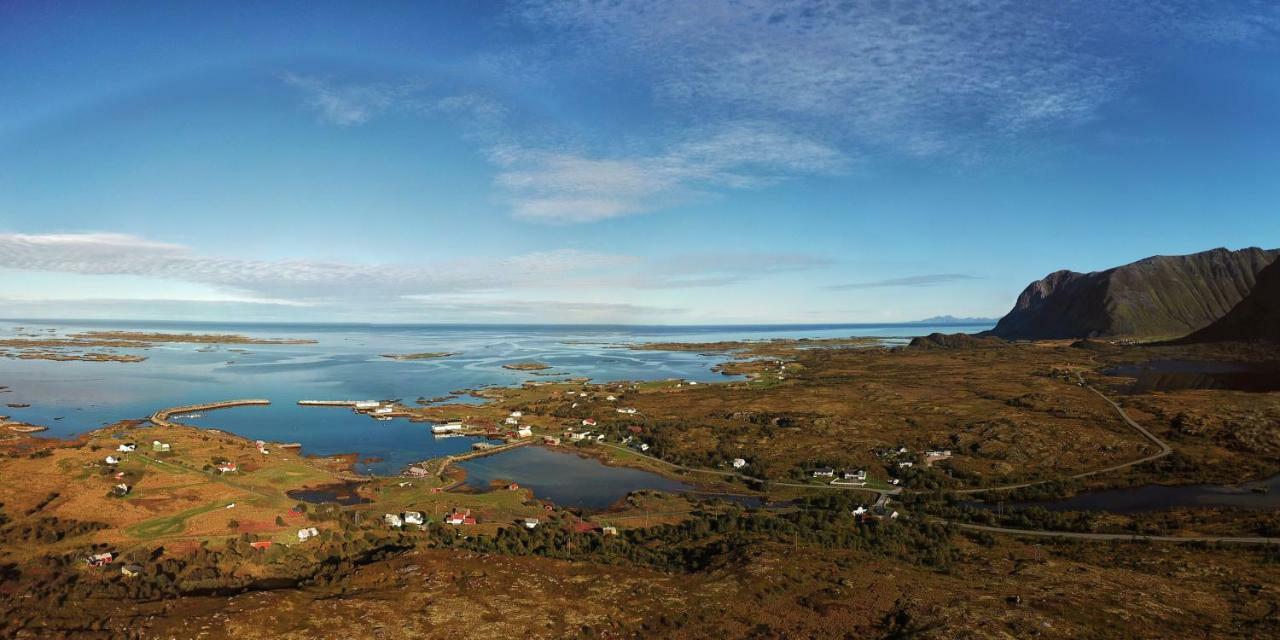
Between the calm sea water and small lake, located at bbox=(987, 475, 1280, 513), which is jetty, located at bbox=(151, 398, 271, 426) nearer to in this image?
the calm sea water

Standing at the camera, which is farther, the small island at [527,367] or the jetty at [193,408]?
the small island at [527,367]

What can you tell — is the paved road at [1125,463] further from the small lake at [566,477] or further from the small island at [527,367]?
the small island at [527,367]

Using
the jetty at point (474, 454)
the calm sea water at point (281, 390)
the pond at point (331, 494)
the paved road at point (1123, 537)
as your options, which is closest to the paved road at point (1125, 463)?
the paved road at point (1123, 537)

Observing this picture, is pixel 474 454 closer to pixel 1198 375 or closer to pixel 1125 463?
pixel 1125 463

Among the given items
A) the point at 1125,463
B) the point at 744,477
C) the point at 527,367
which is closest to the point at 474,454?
the point at 744,477

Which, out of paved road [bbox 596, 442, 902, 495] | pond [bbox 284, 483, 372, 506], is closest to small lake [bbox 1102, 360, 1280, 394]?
paved road [bbox 596, 442, 902, 495]

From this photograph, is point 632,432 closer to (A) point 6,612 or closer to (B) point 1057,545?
(B) point 1057,545

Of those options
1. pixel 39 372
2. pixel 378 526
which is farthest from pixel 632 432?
pixel 39 372
